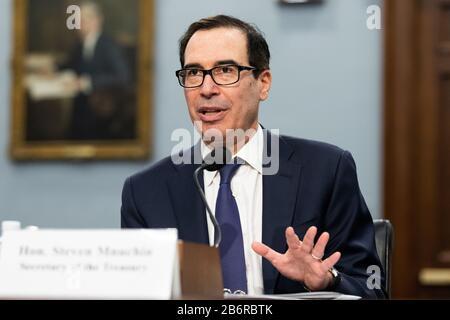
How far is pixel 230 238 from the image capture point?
2.03 meters

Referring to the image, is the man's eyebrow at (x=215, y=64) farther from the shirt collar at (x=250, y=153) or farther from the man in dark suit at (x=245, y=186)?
the shirt collar at (x=250, y=153)

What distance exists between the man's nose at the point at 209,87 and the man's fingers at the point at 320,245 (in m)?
0.64

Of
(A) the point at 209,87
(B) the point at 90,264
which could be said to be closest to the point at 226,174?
(A) the point at 209,87

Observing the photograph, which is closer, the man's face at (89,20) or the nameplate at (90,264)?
the nameplate at (90,264)

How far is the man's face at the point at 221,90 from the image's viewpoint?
7.26 feet

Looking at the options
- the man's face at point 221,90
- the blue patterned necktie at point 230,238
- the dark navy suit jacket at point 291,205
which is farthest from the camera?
the man's face at point 221,90

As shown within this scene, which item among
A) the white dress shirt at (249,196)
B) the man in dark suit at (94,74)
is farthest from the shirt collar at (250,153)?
the man in dark suit at (94,74)

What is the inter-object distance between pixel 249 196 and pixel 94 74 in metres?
2.02

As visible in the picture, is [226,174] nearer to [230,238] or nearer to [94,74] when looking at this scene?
[230,238]

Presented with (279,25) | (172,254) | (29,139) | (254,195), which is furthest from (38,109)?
(172,254)

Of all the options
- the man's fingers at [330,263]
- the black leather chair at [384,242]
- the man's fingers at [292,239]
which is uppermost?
the man's fingers at [292,239]

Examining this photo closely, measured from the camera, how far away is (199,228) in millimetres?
2141

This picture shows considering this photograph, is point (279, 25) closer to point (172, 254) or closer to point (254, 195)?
point (254, 195)
